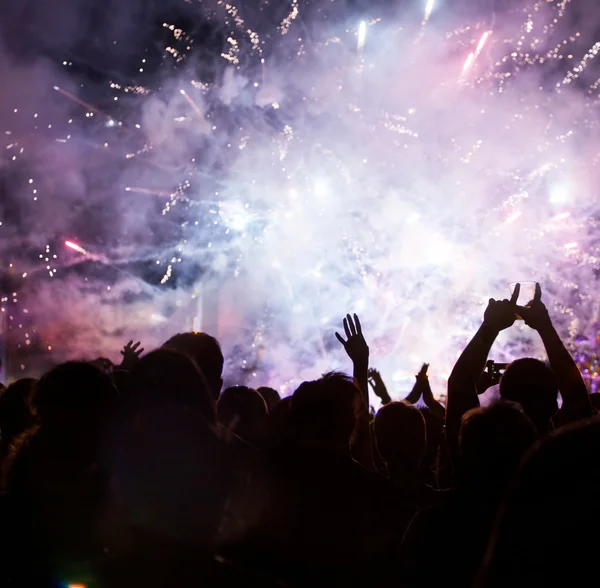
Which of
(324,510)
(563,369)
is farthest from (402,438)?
(563,369)

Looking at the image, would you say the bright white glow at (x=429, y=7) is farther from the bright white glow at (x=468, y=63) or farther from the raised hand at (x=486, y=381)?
the raised hand at (x=486, y=381)

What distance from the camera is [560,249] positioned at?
12.2m

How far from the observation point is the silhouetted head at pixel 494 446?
1597mm

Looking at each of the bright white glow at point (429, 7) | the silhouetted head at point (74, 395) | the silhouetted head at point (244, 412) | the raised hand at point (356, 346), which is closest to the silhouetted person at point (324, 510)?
the silhouetted head at point (74, 395)

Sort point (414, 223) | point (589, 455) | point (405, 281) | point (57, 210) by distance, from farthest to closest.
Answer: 1. point (405, 281)
2. point (414, 223)
3. point (57, 210)
4. point (589, 455)

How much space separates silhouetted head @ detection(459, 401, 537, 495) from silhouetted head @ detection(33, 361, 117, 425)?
1.08 m

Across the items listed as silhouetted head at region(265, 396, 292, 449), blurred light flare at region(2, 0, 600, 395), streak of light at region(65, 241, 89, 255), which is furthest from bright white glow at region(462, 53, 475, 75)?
streak of light at region(65, 241, 89, 255)

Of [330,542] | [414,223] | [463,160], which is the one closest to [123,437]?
[330,542]

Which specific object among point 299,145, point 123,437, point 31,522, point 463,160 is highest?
point 299,145

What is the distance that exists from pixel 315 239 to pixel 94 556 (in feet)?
49.2

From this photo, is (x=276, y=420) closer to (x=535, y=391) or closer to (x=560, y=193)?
(x=535, y=391)

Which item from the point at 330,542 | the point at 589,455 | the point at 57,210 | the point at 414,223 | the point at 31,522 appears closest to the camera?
the point at 589,455

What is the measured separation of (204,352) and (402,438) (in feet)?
3.14

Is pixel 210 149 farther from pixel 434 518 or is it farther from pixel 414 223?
pixel 434 518
